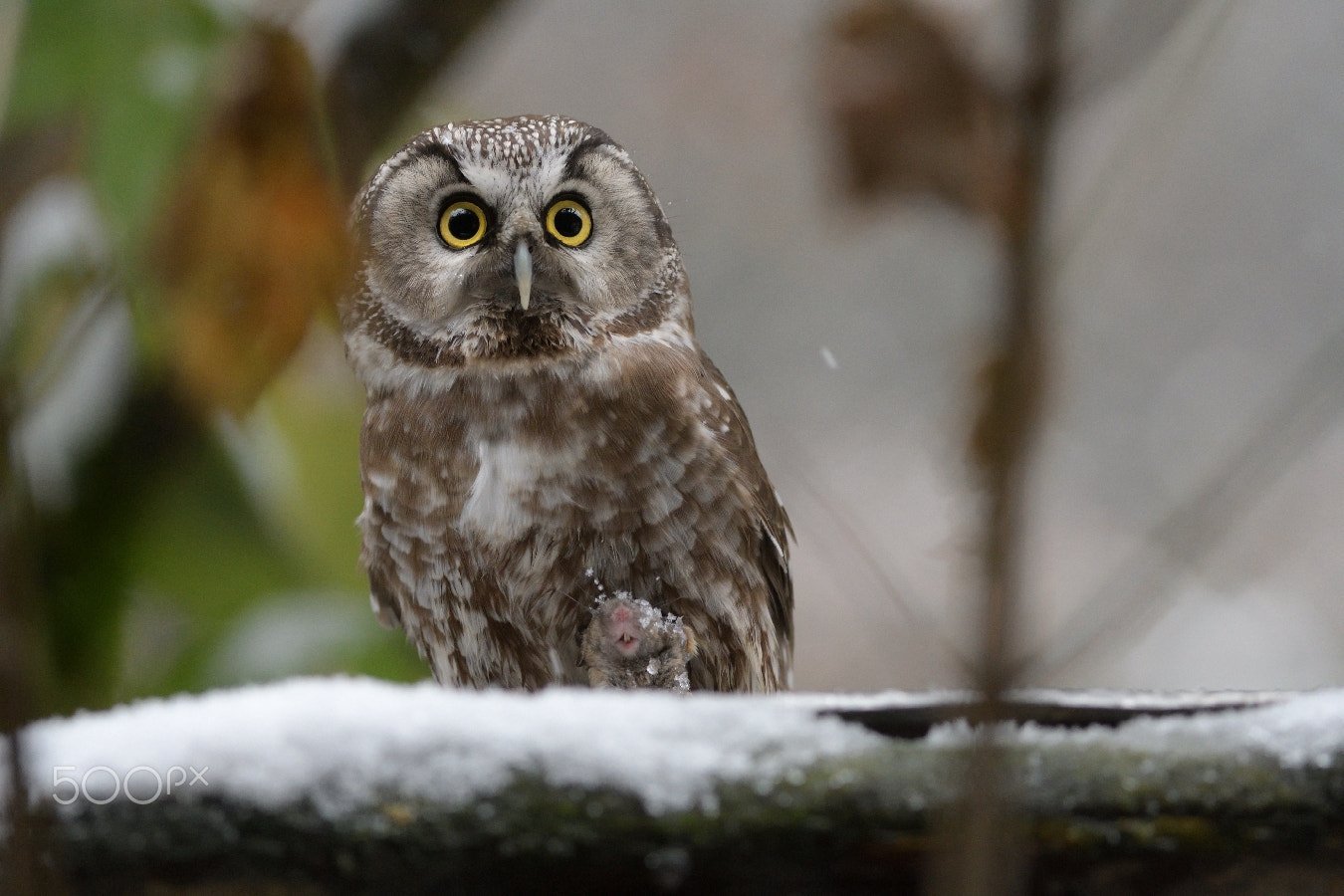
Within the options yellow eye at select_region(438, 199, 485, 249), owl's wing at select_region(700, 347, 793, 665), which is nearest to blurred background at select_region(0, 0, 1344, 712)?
owl's wing at select_region(700, 347, 793, 665)

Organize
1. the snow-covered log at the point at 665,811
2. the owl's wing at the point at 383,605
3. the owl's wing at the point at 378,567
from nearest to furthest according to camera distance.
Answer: the snow-covered log at the point at 665,811 < the owl's wing at the point at 378,567 < the owl's wing at the point at 383,605

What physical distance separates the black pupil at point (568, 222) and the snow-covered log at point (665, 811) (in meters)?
1.04

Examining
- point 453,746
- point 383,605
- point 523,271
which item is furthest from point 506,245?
point 453,746

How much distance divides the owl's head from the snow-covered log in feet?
3.04

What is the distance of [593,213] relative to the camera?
78.5 inches

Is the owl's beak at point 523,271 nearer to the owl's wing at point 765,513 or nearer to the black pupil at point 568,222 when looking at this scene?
the black pupil at point 568,222

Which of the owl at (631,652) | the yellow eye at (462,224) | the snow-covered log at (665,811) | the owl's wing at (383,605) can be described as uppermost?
the yellow eye at (462,224)

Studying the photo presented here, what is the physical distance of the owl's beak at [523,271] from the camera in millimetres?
1827

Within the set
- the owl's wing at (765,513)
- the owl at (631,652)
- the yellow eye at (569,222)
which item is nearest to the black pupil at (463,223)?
the yellow eye at (569,222)

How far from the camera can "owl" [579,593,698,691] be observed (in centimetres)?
Result: 181

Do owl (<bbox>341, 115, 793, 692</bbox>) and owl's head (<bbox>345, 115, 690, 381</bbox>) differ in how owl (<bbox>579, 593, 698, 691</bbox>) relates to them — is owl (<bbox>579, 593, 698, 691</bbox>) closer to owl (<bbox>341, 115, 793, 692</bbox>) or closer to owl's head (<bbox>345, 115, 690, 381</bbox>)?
owl (<bbox>341, 115, 793, 692</bbox>)

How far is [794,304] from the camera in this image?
377cm

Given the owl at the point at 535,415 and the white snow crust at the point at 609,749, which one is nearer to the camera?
the white snow crust at the point at 609,749

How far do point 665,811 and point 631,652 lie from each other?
2.74 feet
